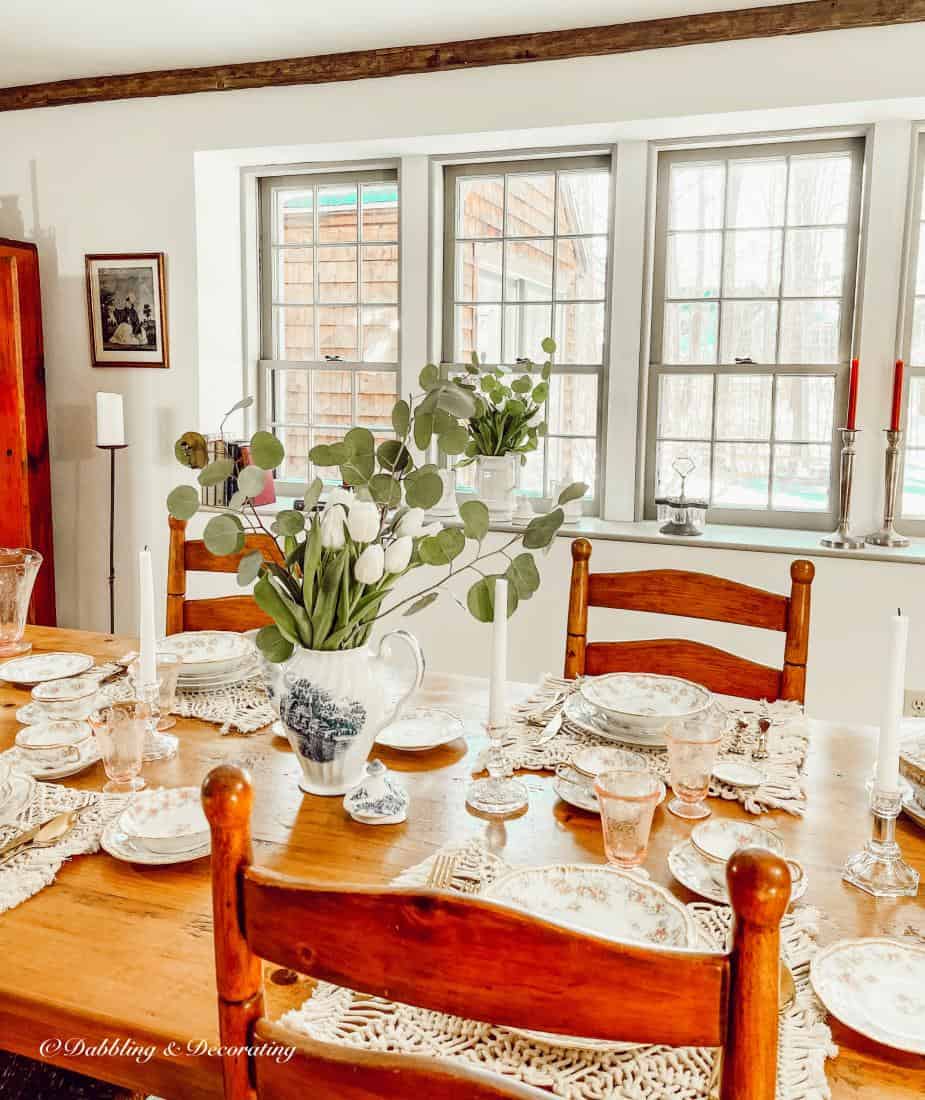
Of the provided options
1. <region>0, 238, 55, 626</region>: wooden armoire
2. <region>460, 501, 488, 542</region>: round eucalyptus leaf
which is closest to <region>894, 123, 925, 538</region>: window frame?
<region>460, 501, 488, 542</region>: round eucalyptus leaf

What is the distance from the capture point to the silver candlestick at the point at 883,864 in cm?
106

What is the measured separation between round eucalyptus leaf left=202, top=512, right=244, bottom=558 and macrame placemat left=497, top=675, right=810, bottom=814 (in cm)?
50

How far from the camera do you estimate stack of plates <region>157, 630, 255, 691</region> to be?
5.53 feet

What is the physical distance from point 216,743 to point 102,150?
9.39 feet

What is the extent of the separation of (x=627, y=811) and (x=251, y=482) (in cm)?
61

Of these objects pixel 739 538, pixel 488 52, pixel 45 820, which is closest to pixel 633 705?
pixel 45 820

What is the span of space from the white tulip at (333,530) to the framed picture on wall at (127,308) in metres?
2.59

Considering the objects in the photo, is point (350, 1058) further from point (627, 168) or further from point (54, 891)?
point (627, 168)

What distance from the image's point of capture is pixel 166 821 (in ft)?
3.92

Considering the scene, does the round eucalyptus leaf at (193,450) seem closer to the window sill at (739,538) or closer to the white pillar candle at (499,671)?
the window sill at (739,538)

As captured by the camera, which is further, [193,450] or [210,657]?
[193,450]

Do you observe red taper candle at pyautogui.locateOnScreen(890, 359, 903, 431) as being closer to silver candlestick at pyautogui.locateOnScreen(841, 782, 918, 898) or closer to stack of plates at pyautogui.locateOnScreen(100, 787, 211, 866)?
silver candlestick at pyautogui.locateOnScreen(841, 782, 918, 898)

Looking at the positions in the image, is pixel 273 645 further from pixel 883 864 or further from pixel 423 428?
pixel 883 864

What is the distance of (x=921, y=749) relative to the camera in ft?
4.63
